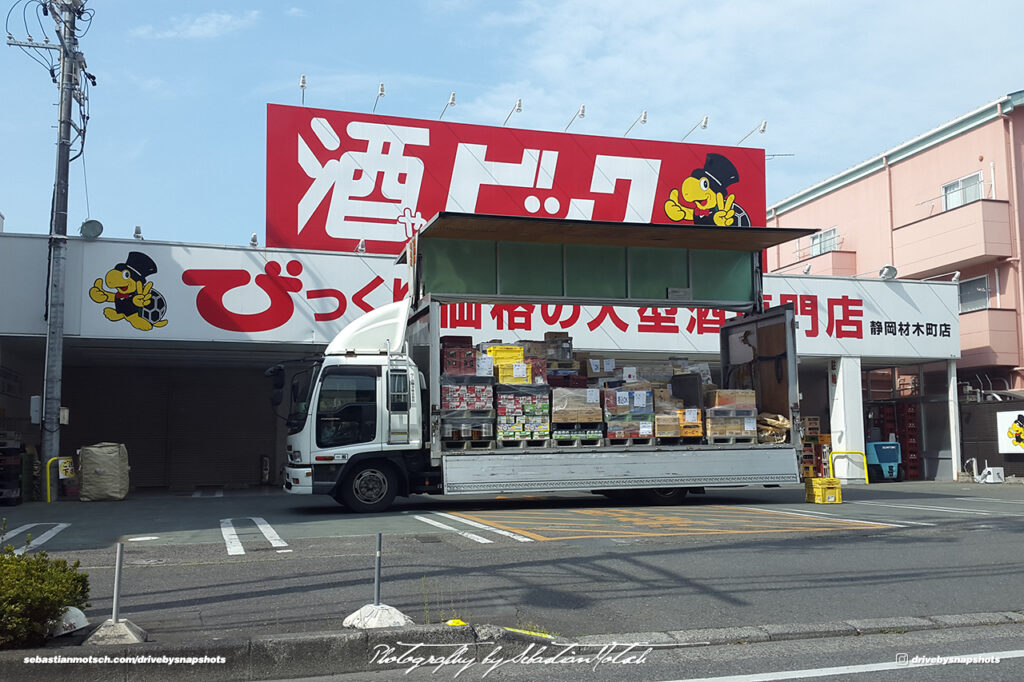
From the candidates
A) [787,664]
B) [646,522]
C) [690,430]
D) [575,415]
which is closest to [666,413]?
[690,430]

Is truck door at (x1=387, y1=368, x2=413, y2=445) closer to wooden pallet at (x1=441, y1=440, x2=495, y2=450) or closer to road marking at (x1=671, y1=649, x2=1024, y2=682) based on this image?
wooden pallet at (x1=441, y1=440, x2=495, y2=450)

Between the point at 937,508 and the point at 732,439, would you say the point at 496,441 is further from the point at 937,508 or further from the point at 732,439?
the point at 937,508

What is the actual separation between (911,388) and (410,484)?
70.3ft

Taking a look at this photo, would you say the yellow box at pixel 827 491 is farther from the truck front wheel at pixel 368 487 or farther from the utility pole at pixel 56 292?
the utility pole at pixel 56 292

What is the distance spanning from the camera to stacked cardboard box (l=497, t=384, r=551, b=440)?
1519 centimetres

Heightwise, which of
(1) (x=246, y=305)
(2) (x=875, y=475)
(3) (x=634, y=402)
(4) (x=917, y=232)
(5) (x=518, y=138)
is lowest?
(2) (x=875, y=475)

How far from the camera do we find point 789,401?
54.6 ft

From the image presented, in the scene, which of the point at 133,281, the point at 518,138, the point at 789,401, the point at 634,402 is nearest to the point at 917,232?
the point at 518,138

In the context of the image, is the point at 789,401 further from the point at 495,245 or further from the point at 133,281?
the point at 133,281

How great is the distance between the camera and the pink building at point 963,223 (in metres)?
27.5

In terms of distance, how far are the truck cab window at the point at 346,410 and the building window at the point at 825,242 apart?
25508 millimetres

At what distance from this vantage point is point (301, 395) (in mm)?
15078

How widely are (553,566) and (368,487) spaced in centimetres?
656

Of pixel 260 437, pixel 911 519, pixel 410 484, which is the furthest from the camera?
pixel 260 437
